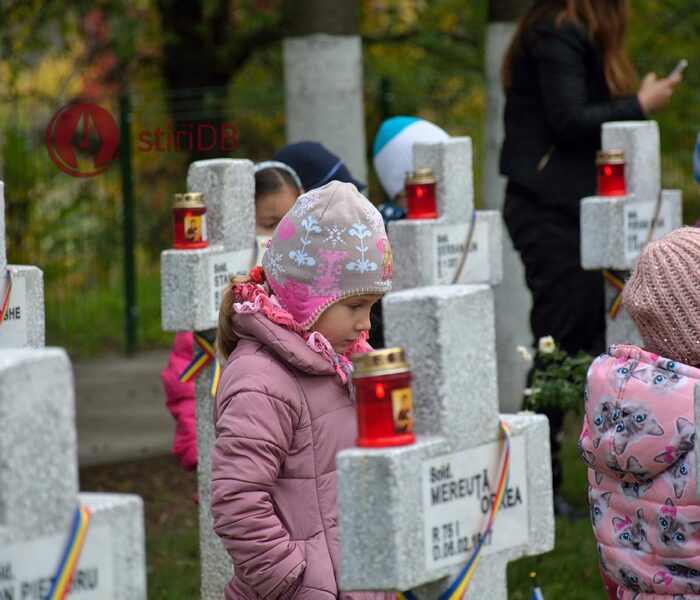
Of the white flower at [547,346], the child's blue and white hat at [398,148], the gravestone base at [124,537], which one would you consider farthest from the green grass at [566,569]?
the gravestone base at [124,537]

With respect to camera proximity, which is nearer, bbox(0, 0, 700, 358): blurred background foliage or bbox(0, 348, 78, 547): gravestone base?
bbox(0, 348, 78, 547): gravestone base

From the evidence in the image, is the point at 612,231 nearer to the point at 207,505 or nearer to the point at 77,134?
the point at 207,505

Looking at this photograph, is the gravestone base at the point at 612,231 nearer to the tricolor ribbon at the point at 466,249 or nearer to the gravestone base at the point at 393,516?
the tricolor ribbon at the point at 466,249

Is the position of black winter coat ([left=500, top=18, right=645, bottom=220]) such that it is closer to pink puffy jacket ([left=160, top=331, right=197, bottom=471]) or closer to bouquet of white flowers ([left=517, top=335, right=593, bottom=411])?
bouquet of white flowers ([left=517, top=335, right=593, bottom=411])

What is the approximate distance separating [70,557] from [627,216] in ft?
11.7

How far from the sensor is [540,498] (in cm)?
276

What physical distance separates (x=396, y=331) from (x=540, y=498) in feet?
1.71

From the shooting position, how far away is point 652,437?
122 inches

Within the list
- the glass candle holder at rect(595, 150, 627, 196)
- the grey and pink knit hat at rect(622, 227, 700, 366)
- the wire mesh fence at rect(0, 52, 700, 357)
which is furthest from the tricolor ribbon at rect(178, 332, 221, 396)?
the wire mesh fence at rect(0, 52, 700, 357)

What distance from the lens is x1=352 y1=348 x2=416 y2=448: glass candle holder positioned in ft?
7.55

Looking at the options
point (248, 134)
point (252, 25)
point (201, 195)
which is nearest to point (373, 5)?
point (252, 25)

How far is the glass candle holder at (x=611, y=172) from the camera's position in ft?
17.7

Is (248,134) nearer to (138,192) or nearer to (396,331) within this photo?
(138,192)

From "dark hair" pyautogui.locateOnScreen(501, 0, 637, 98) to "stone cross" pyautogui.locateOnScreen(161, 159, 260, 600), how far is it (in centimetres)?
192
